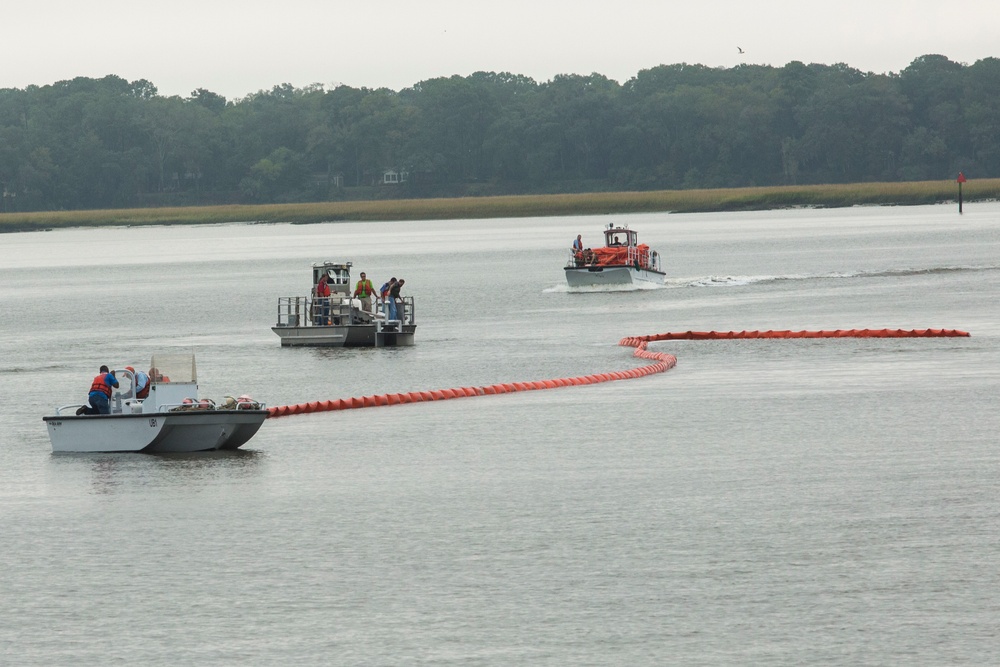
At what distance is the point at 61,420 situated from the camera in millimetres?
31625

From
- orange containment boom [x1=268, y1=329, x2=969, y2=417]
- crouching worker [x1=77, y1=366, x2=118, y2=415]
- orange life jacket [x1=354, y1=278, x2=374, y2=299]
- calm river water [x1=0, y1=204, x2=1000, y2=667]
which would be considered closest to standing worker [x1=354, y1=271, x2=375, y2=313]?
orange life jacket [x1=354, y1=278, x2=374, y2=299]

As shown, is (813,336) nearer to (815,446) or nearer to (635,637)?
(815,446)

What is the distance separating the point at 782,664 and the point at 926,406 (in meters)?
19.3

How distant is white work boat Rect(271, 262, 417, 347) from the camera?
Answer: 179ft

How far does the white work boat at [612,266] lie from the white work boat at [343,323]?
24305mm

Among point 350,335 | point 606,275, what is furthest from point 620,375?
point 606,275

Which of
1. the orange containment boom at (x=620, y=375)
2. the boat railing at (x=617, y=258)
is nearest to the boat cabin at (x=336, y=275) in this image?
the orange containment boom at (x=620, y=375)

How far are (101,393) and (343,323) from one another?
23664 mm

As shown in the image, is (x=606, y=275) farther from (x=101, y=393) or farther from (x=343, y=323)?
(x=101, y=393)

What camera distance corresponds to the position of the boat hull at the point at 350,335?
54.4 meters

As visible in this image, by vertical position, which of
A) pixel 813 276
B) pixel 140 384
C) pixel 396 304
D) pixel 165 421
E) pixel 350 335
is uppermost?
pixel 140 384

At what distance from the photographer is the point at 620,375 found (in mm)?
43156

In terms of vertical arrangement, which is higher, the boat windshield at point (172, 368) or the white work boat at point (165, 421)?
the boat windshield at point (172, 368)

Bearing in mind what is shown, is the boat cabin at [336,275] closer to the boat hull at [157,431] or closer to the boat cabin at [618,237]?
the boat hull at [157,431]
